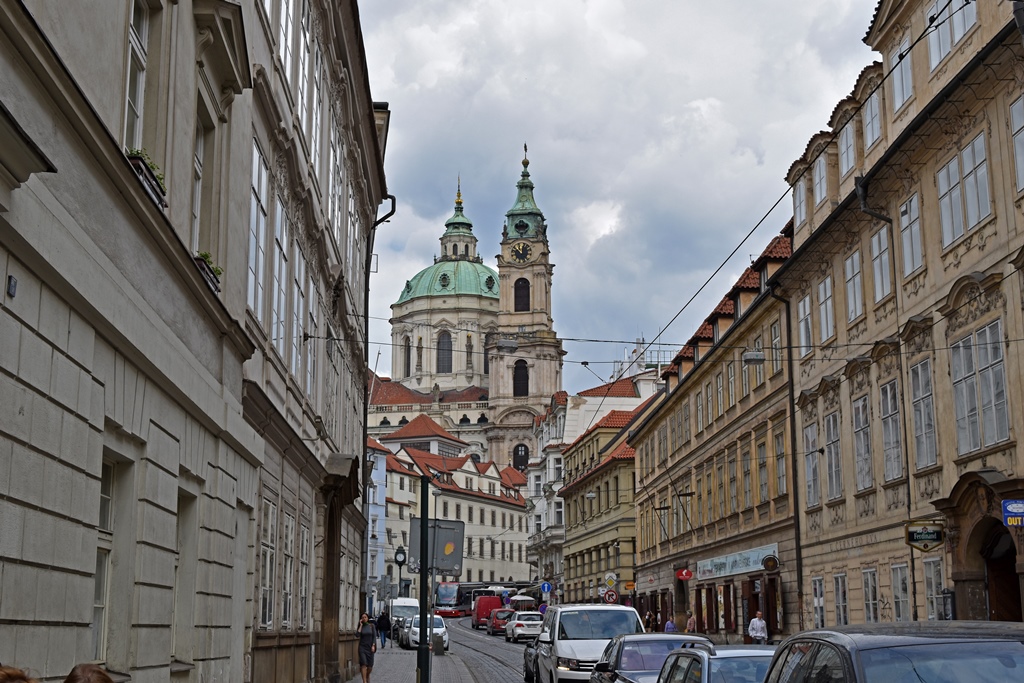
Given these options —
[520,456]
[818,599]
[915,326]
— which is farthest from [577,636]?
[520,456]

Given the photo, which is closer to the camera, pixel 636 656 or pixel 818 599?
pixel 636 656

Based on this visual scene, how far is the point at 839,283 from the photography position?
30.5 m

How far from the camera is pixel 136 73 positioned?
11.1m

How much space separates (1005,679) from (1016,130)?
1568 cm

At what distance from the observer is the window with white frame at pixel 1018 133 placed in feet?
66.9

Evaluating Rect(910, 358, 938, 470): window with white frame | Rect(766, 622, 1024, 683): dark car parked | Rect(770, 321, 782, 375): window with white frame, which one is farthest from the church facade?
Rect(766, 622, 1024, 683): dark car parked

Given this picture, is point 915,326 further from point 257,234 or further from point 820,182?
point 257,234

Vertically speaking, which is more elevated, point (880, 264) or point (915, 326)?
point (880, 264)

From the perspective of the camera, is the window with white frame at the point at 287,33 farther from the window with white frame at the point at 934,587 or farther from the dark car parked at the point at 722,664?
the window with white frame at the point at 934,587

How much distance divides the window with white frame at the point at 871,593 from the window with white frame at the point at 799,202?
10.0 meters

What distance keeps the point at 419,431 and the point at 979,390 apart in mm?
129534

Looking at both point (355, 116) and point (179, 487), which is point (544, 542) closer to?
point (355, 116)

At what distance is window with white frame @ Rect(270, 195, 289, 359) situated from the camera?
61.8 ft

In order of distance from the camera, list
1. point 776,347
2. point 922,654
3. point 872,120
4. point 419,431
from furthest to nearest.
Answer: point 419,431
point 776,347
point 872,120
point 922,654
